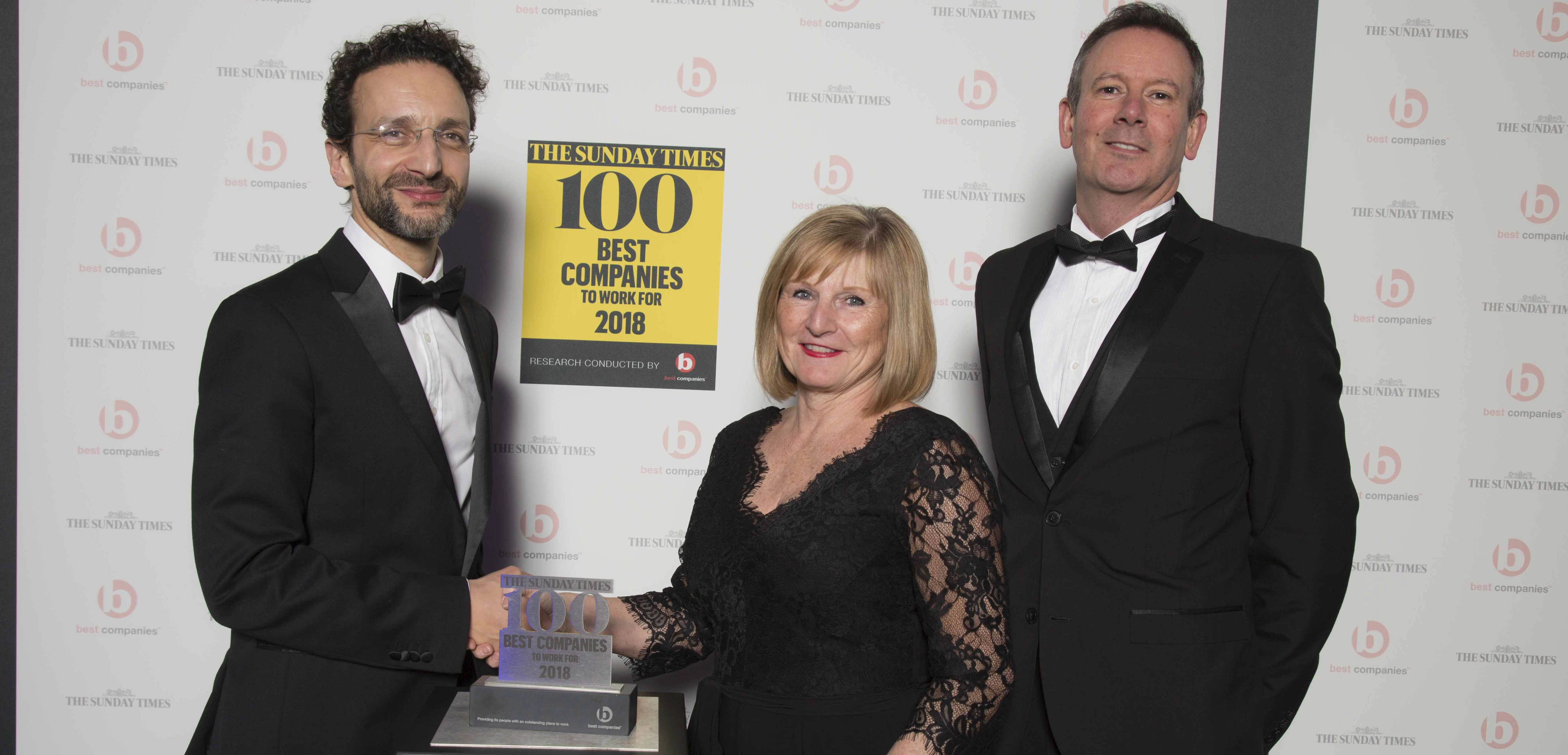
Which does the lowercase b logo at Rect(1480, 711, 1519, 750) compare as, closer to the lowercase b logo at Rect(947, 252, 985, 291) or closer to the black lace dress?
the lowercase b logo at Rect(947, 252, 985, 291)

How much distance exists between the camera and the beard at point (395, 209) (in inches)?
83.0

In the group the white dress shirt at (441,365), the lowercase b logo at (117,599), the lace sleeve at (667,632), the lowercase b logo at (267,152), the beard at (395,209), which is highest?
the lowercase b logo at (267,152)

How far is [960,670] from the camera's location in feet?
5.69

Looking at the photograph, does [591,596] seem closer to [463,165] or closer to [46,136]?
[463,165]

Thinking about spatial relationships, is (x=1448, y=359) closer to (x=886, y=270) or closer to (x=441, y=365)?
(x=886, y=270)

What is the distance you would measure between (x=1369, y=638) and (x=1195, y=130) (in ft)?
6.73

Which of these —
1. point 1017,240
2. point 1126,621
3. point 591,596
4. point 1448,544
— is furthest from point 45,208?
point 1448,544

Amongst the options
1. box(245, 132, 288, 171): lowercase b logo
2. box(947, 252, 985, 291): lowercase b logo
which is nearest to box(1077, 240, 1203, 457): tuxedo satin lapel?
box(947, 252, 985, 291): lowercase b logo

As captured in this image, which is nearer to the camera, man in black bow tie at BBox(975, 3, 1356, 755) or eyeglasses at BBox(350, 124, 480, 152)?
man in black bow tie at BBox(975, 3, 1356, 755)

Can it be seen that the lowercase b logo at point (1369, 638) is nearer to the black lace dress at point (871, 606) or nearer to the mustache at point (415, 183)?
the black lace dress at point (871, 606)

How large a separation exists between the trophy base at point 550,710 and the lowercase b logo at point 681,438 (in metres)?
1.66

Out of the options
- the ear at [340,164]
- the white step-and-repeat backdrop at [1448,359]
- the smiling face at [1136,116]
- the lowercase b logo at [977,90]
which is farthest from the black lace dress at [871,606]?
the white step-and-repeat backdrop at [1448,359]

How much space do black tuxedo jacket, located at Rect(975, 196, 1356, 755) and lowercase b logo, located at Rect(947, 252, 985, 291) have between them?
122 centimetres

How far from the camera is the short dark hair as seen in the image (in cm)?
225
